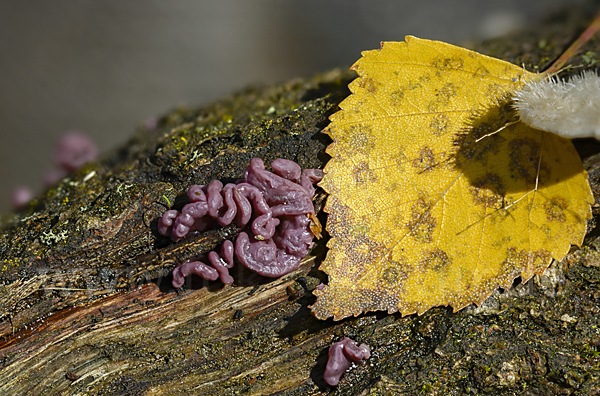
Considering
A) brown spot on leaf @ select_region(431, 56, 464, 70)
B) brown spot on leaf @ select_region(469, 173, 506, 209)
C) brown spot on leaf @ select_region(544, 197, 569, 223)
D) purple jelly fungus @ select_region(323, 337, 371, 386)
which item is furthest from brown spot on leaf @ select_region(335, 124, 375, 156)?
purple jelly fungus @ select_region(323, 337, 371, 386)

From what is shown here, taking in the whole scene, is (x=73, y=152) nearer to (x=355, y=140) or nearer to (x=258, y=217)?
(x=258, y=217)

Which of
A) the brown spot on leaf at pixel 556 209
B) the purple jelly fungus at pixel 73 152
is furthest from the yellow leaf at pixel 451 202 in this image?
the purple jelly fungus at pixel 73 152

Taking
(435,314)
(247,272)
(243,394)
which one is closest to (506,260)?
(435,314)

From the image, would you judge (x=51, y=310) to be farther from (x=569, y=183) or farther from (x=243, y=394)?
(x=569, y=183)

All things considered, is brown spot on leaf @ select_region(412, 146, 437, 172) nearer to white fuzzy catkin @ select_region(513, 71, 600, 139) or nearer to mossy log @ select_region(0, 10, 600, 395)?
white fuzzy catkin @ select_region(513, 71, 600, 139)

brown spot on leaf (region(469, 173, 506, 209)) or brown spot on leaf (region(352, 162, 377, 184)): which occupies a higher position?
brown spot on leaf (region(352, 162, 377, 184))

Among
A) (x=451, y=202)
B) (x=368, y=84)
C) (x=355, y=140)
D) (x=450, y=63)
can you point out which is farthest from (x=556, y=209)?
(x=368, y=84)

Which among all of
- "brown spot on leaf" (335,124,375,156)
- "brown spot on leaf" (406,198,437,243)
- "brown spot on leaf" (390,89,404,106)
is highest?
"brown spot on leaf" (390,89,404,106)

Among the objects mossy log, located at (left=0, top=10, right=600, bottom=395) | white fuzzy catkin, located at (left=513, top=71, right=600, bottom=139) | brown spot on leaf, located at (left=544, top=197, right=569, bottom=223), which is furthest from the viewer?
mossy log, located at (left=0, top=10, right=600, bottom=395)
